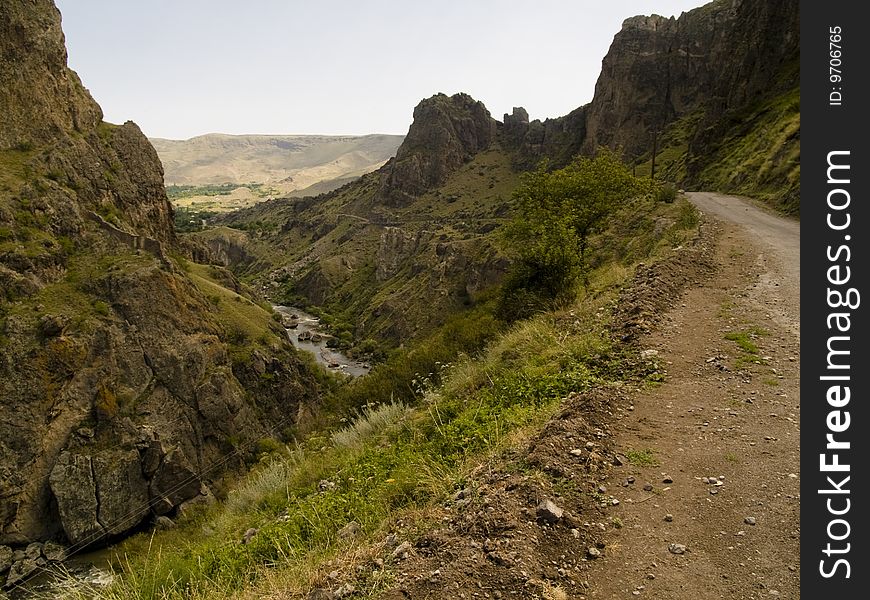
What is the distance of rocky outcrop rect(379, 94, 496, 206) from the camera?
179 metres

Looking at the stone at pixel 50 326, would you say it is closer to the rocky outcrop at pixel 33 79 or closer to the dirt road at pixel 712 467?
the rocky outcrop at pixel 33 79

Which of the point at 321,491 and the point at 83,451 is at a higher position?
the point at 321,491

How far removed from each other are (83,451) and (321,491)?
162ft

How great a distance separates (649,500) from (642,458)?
0.97 metres

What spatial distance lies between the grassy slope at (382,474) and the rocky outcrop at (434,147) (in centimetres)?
16675

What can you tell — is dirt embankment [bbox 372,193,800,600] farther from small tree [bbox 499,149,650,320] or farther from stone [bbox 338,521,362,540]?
small tree [bbox 499,149,650,320]

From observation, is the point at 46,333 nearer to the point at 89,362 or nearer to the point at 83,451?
the point at 89,362

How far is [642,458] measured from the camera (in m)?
6.96

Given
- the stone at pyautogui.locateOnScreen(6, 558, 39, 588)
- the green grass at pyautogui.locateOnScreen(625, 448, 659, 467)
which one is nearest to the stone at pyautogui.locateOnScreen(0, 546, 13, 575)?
the stone at pyautogui.locateOnScreen(6, 558, 39, 588)

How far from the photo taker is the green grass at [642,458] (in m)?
6.83

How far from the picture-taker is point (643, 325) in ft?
38.8

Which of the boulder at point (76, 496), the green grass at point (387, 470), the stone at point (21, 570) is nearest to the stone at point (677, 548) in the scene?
the green grass at point (387, 470)

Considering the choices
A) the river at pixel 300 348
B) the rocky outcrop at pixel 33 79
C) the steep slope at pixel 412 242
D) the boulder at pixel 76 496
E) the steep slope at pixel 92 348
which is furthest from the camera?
the steep slope at pixel 412 242

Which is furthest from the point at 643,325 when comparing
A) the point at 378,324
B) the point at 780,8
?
the point at 378,324
